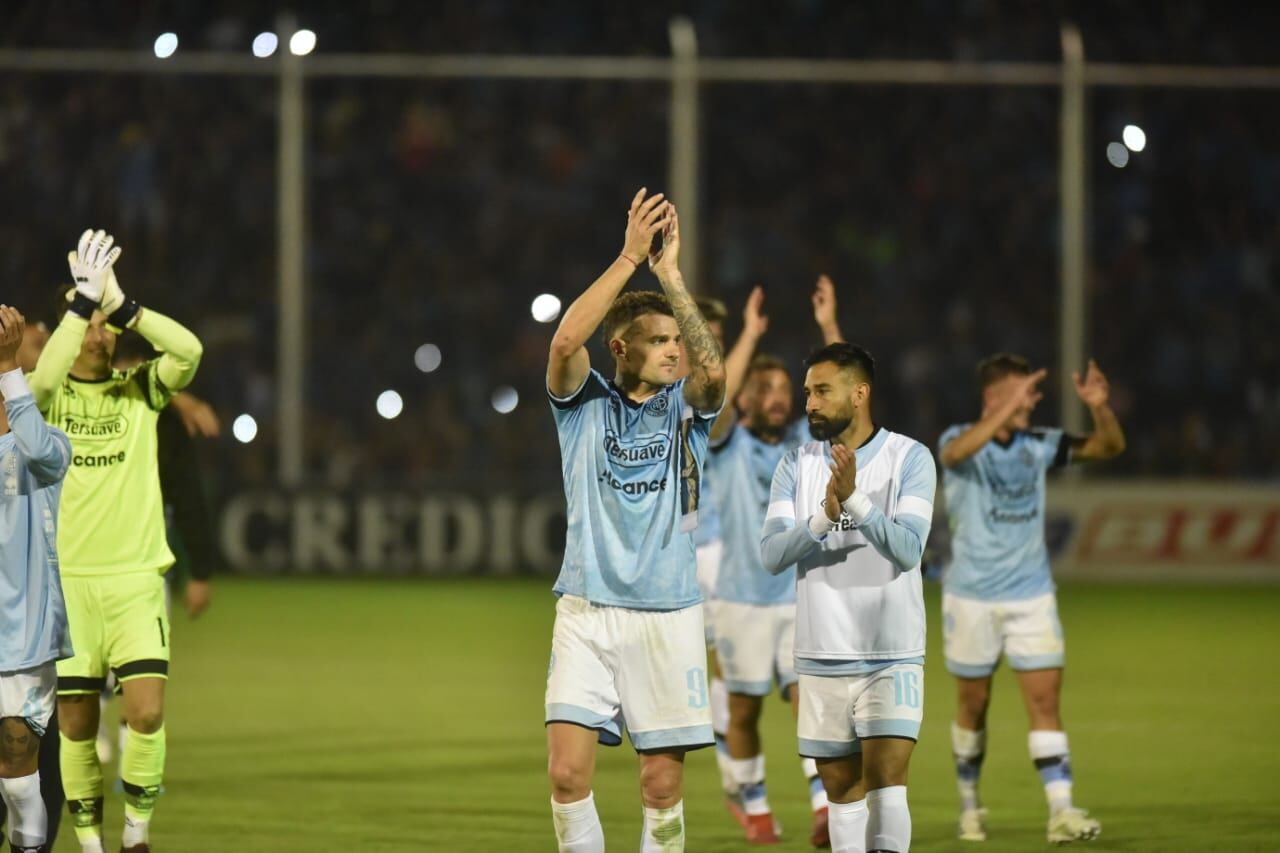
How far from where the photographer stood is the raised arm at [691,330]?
21.8ft

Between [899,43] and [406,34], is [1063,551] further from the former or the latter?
[406,34]

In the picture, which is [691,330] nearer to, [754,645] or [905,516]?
[905,516]

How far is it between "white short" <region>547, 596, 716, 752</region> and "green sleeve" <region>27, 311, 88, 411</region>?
1914 millimetres

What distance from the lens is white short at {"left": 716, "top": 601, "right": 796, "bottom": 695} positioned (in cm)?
913

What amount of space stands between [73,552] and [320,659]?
762cm

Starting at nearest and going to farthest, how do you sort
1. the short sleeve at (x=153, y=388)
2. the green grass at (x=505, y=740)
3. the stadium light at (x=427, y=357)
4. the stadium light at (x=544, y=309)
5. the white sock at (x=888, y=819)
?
1. the white sock at (x=888, y=819)
2. the short sleeve at (x=153, y=388)
3. the green grass at (x=505, y=740)
4. the stadium light at (x=544, y=309)
5. the stadium light at (x=427, y=357)

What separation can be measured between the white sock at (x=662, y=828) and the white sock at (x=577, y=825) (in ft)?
0.56

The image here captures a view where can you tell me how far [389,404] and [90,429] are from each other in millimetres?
14398

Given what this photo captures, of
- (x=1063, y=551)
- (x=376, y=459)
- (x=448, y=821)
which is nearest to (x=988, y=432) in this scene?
(x=448, y=821)

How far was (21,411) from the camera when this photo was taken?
667 cm

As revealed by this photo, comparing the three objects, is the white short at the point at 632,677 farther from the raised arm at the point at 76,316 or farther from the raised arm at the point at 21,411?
the raised arm at the point at 76,316

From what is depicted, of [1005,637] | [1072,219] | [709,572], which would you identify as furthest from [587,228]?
[1005,637]

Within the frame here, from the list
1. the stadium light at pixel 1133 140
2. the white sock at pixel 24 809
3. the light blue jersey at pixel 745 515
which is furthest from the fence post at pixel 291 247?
the white sock at pixel 24 809

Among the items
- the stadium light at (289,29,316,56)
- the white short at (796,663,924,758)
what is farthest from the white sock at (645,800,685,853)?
the stadium light at (289,29,316,56)
